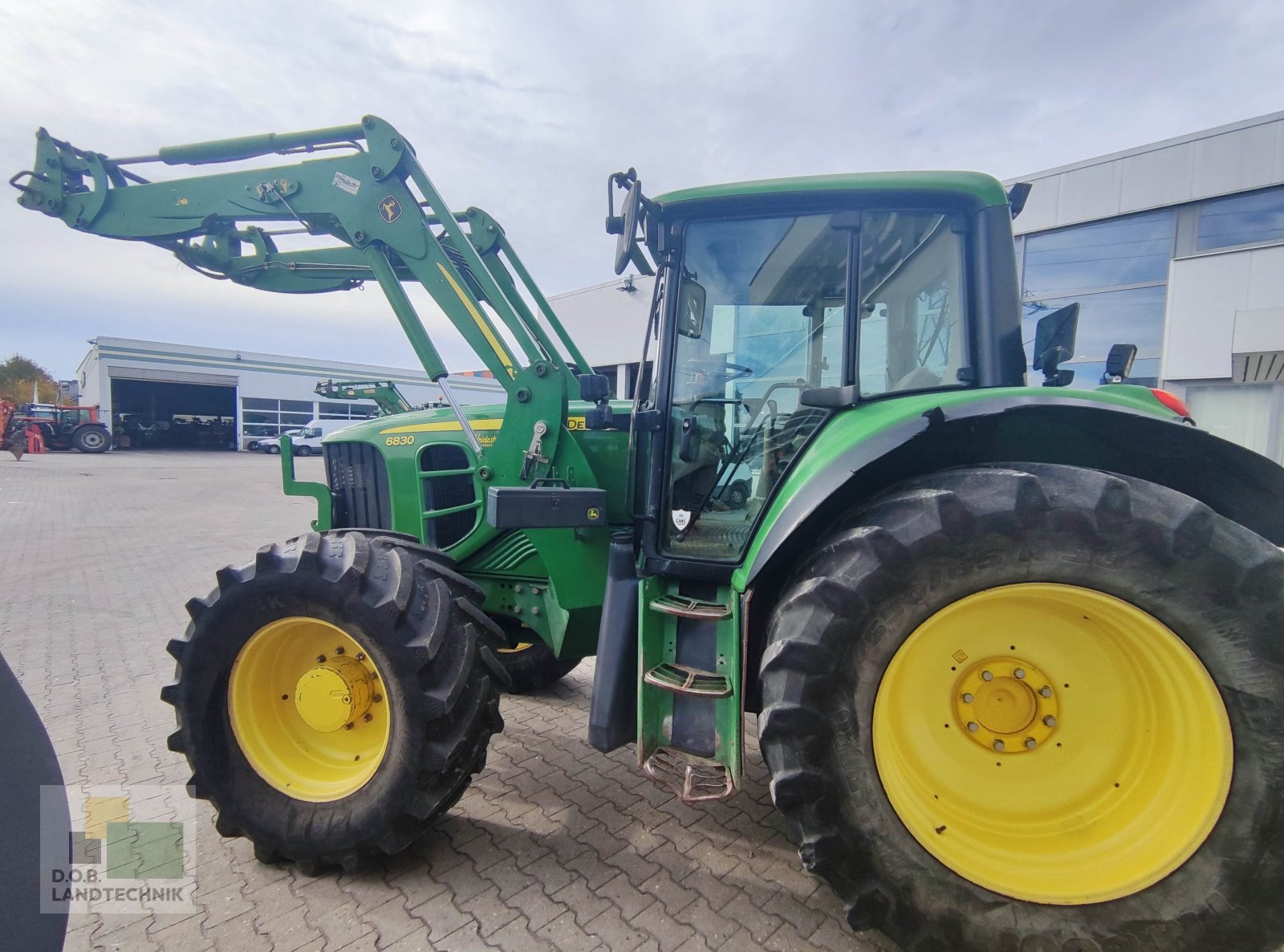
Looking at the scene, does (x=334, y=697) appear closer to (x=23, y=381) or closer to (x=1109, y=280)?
(x=1109, y=280)

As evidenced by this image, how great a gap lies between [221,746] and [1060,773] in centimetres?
286

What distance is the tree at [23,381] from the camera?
171 ft

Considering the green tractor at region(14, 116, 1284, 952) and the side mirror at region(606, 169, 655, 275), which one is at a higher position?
the side mirror at region(606, 169, 655, 275)

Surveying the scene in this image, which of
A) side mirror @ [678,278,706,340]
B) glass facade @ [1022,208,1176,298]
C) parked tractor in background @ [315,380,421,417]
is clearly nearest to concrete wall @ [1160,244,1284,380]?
glass facade @ [1022,208,1176,298]

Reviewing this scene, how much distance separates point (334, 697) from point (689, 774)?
52.9 inches

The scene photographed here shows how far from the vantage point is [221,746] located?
2369 mm

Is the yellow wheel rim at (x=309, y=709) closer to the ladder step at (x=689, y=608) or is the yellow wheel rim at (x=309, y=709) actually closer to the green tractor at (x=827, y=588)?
the green tractor at (x=827, y=588)

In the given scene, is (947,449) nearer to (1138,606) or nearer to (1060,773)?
(1138,606)

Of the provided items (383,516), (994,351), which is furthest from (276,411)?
(994,351)

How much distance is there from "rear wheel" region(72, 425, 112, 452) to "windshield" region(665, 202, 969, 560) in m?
33.7

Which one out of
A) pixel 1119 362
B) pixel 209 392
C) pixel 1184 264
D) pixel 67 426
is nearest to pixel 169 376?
pixel 209 392

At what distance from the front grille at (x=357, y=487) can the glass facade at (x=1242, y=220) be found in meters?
11.8

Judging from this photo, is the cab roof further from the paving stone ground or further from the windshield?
the paving stone ground

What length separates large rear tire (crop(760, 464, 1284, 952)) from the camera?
1585 millimetres
